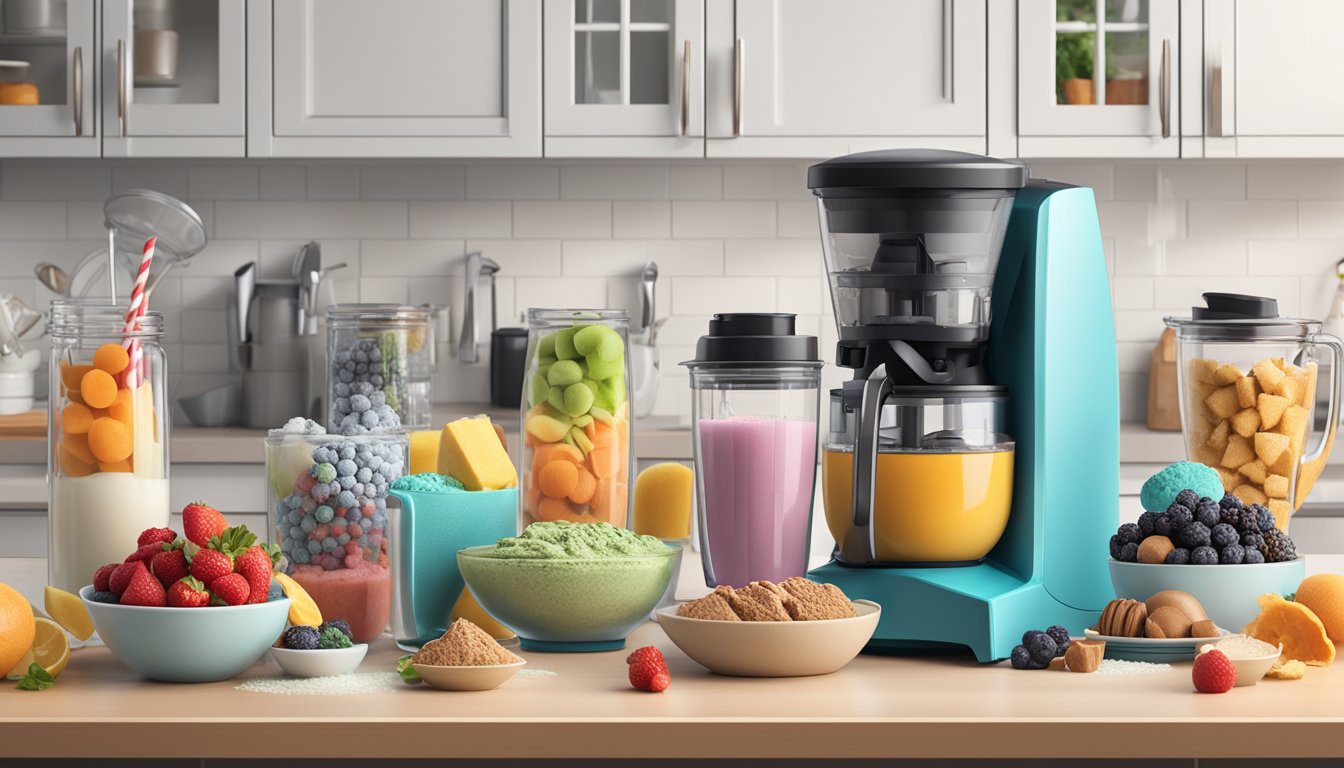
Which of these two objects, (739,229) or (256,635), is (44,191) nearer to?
(739,229)

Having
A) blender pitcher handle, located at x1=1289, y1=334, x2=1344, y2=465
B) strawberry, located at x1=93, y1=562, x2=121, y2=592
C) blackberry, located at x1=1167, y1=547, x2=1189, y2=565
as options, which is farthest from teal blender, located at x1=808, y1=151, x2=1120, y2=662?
strawberry, located at x1=93, y1=562, x2=121, y2=592

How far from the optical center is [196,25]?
307 centimetres

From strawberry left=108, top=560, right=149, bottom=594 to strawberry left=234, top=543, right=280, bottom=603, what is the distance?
70mm

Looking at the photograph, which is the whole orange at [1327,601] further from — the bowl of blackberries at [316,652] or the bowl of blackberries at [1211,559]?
the bowl of blackberries at [316,652]

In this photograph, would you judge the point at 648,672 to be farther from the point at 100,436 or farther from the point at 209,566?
the point at 100,436

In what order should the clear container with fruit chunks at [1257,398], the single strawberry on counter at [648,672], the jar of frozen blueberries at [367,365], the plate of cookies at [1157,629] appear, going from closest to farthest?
the single strawberry on counter at [648,672] → the plate of cookies at [1157,629] → the clear container with fruit chunks at [1257,398] → the jar of frozen blueberries at [367,365]

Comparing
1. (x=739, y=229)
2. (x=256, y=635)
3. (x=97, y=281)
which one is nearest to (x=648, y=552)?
(x=256, y=635)

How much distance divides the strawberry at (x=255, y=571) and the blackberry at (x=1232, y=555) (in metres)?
0.77

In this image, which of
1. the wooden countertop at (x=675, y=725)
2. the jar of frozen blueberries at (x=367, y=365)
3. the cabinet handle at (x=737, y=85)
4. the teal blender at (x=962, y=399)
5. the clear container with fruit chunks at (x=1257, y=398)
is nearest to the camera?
the wooden countertop at (x=675, y=725)

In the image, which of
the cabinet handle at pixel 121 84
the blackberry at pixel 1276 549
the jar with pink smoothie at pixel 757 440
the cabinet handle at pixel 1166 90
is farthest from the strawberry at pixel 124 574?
the cabinet handle at pixel 1166 90

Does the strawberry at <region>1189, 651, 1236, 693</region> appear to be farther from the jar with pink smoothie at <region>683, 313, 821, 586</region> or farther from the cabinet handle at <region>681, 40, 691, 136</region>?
the cabinet handle at <region>681, 40, 691, 136</region>

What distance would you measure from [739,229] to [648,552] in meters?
2.33

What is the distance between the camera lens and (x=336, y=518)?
120cm

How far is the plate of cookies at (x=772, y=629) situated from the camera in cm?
106
